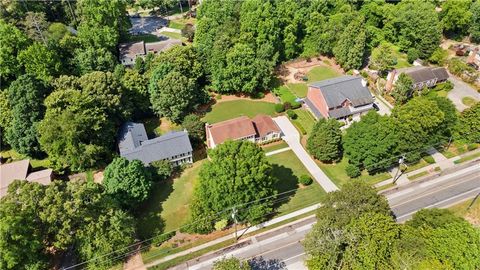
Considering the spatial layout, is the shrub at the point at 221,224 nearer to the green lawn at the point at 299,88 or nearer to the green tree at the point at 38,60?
the green lawn at the point at 299,88

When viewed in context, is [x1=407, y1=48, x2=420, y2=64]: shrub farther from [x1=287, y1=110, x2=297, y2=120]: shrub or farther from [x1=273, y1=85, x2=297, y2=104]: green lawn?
[x1=287, y1=110, x2=297, y2=120]: shrub

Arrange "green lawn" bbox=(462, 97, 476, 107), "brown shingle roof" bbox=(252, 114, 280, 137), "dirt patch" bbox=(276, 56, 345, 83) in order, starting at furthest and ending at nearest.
Result: 1. "dirt patch" bbox=(276, 56, 345, 83)
2. "green lawn" bbox=(462, 97, 476, 107)
3. "brown shingle roof" bbox=(252, 114, 280, 137)

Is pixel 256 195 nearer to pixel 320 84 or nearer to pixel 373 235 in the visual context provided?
pixel 373 235

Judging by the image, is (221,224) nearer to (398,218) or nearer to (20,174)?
(398,218)

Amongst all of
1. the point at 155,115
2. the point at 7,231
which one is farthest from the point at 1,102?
the point at 7,231

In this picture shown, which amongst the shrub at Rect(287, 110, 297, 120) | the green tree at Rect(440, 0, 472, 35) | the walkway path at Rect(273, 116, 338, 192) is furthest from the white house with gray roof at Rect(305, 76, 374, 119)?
the green tree at Rect(440, 0, 472, 35)
